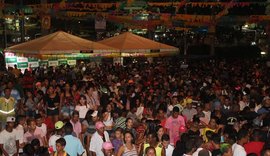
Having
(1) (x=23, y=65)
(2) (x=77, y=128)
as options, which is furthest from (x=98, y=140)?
(1) (x=23, y=65)

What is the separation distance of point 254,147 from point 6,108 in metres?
6.29

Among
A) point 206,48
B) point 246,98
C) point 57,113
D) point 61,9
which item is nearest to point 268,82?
point 246,98

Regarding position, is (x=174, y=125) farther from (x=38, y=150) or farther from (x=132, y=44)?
(x=132, y=44)

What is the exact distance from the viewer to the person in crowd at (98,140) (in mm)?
8430

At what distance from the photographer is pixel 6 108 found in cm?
1100

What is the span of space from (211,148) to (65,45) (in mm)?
9085

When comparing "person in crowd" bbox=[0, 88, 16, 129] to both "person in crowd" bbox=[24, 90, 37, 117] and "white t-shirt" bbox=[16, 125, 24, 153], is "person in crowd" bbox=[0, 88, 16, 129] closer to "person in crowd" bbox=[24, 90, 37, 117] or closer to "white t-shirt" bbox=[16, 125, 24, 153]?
"person in crowd" bbox=[24, 90, 37, 117]

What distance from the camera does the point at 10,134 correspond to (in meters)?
8.79

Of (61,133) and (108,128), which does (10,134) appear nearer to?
(61,133)

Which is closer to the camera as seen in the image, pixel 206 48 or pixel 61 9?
pixel 61 9

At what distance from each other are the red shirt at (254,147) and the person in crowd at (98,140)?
264cm

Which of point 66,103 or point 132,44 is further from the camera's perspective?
point 132,44

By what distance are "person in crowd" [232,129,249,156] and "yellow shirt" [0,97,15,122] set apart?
5.89 m

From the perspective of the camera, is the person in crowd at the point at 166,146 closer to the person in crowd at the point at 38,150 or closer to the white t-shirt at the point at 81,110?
the person in crowd at the point at 38,150
